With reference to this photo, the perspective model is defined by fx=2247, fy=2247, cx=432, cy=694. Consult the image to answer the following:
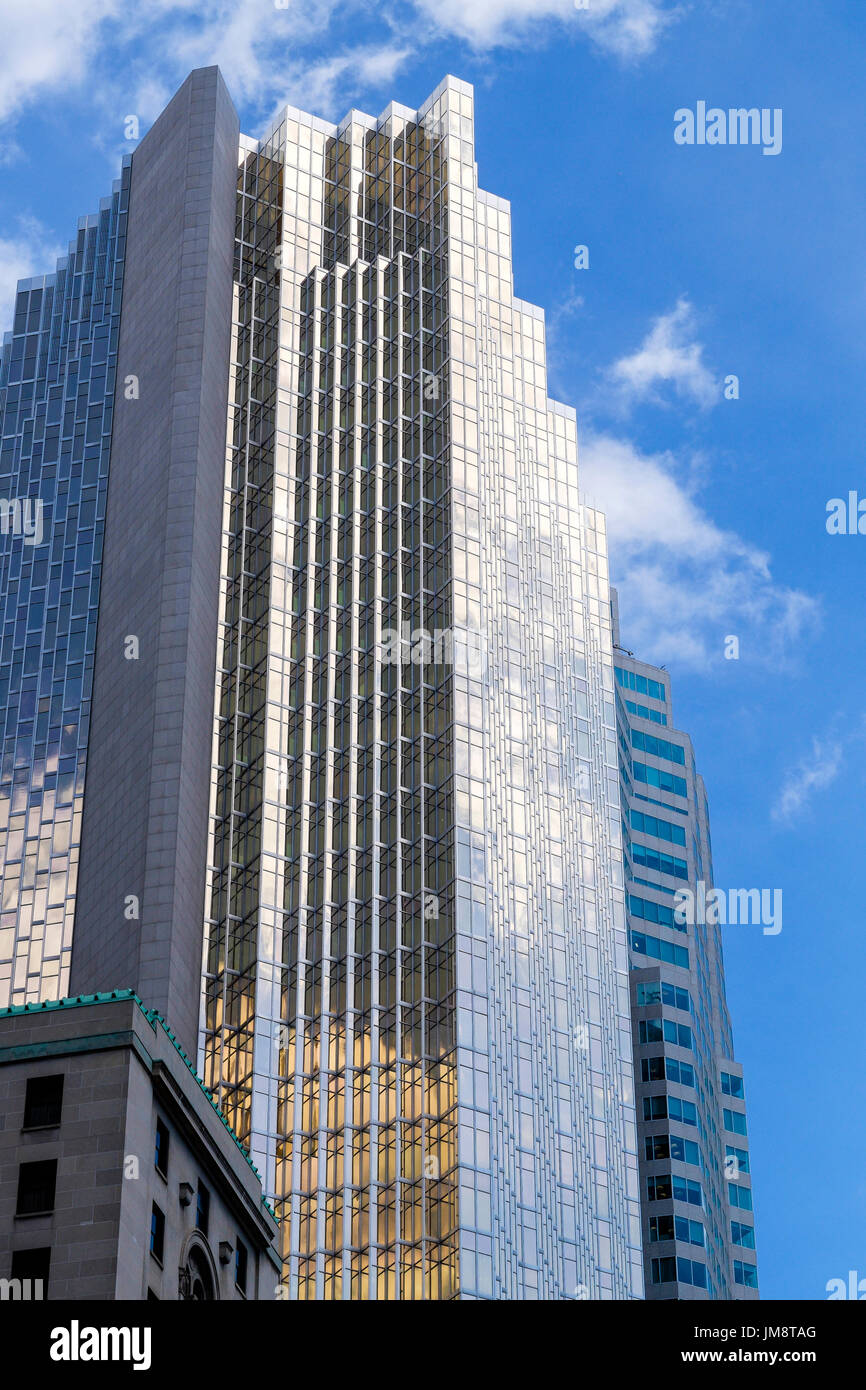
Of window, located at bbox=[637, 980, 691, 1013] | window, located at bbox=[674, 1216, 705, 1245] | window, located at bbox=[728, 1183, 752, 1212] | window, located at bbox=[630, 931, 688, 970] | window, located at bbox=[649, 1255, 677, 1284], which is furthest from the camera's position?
window, located at bbox=[630, 931, 688, 970]

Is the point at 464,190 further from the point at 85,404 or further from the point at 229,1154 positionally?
the point at 229,1154

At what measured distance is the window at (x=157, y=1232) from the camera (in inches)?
2940

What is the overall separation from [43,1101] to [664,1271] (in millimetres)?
90915

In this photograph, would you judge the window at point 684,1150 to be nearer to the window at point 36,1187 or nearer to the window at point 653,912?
the window at point 653,912

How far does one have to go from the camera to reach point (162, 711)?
157m

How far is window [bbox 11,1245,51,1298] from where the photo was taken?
70438 millimetres

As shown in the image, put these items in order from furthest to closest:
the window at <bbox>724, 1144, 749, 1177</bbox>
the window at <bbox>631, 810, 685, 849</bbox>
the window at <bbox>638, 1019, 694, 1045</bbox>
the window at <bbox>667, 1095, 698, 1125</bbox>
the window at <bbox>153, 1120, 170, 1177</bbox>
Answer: the window at <bbox>631, 810, 685, 849</bbox> → the window at <bbox>724, 1144, 749, 1177</bbox> → the window at <bbox>638, 1019, 694, 1045</bbox> → the window at <bbox>667, 1095, 698, 1125</bbox> → the window at <bbox>153, 1120, 170, 1177</bbox>

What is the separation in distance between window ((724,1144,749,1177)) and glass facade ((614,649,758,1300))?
5.4 inches

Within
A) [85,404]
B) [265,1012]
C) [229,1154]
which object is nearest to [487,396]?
[85,404]

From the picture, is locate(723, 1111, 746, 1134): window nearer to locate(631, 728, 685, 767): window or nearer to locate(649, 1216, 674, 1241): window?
locate(649, 1216, 674, 1241): window

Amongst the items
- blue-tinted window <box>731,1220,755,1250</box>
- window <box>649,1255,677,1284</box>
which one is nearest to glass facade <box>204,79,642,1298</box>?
window <box>649,1255,677,1284</box>
